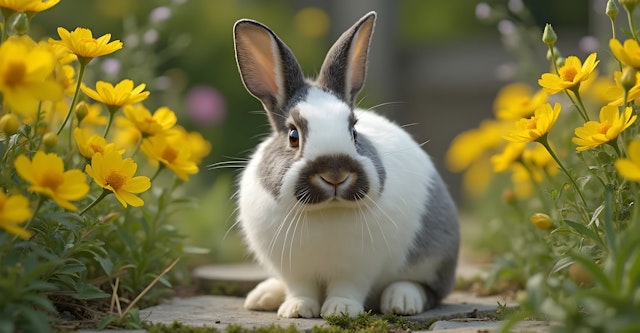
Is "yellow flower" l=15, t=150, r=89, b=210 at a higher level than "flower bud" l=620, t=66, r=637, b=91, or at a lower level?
lower

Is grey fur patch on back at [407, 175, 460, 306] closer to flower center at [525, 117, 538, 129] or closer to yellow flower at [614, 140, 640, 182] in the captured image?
flower center at [525, 117, 538, 129]

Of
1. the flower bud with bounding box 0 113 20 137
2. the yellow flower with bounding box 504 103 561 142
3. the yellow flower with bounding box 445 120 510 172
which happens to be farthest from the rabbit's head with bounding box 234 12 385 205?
the yellow flower with bounding box 445 120 510 172

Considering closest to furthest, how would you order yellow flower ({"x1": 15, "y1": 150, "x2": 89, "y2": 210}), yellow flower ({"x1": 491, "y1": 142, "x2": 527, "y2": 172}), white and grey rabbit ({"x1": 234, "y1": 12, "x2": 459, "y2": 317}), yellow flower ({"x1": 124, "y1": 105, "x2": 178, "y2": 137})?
yellow flower ({"x1": 15, "y1": 150, "x2": 89, "y2": 210})
white and grey rabbit ({"x1": 234, "y1": 12, "x2": 459, "y2": 317})
yellow flower ({"x1": 124, "y1": 105, "x2": 178, "y2": 137})
yellow flower ({"x1": 491, "y1": 142, "x2": 527, "y2": 172})

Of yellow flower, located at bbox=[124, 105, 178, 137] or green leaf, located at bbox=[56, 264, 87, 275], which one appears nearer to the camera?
green leaf, located at bbox=[56, 264, 87, 275]

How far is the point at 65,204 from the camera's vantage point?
96.9 inches

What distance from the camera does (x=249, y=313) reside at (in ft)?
11.4

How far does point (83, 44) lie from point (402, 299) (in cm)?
162

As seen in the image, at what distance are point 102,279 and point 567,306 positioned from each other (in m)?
1.87

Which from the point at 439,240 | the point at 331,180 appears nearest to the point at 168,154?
the point at 331,180

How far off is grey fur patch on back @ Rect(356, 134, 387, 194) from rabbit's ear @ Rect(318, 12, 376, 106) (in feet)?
0.71

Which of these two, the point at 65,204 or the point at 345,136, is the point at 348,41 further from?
the point at 65,204

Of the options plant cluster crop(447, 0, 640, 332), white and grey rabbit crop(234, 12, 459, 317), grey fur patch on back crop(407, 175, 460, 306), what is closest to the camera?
plant cluster crop(447, 0, 640, 332)

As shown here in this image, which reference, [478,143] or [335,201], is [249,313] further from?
[478,143]

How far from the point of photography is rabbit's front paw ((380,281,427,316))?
338cm
